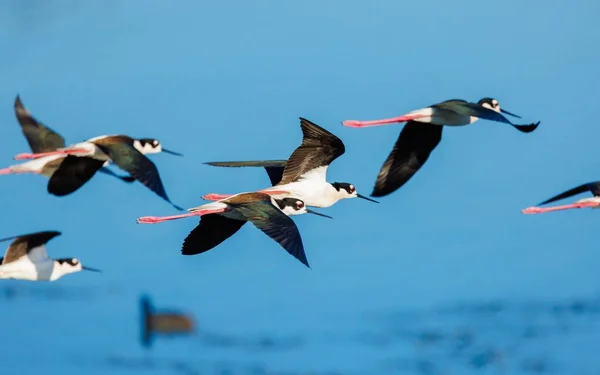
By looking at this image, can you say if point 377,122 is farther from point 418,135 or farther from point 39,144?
point 39,144

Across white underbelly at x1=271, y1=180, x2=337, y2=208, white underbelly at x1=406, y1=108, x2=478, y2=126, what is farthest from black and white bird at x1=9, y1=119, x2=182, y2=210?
white underbelly at x1=406, y1=108, x2=478, y2=126

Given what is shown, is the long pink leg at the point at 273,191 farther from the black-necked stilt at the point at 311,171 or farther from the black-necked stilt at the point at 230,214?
the black-necked stilt at the point at 230,214

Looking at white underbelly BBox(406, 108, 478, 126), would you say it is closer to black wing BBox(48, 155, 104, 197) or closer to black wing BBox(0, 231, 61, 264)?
black wing BBox(48, 155, 104, 197)

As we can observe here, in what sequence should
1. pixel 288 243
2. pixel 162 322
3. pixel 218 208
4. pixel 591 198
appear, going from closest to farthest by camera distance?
pixel 288 243
pixel 218 208
pixel 591 198
pixel 162 322

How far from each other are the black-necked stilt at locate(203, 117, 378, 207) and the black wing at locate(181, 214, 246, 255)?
22.7 inches

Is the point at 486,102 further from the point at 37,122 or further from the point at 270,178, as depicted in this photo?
the point at 37,122

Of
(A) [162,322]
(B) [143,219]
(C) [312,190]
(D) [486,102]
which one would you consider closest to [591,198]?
(D) [486,102]

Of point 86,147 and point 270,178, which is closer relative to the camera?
point 86,147

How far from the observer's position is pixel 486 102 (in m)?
18.3

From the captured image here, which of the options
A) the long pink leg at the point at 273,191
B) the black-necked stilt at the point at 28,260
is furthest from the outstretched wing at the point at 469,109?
the black-necked stilt at the point at 28,260

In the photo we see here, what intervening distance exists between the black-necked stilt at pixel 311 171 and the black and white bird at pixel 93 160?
3.65 feet

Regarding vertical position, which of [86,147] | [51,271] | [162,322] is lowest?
[162,322]

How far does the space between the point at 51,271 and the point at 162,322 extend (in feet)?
30.2

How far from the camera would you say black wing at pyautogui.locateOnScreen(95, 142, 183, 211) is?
Answer: 1745 cm
